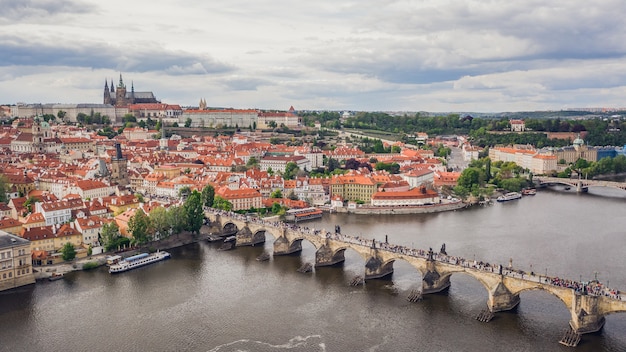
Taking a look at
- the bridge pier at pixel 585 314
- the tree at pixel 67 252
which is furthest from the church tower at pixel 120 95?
the bridge pier at pixel 585 314

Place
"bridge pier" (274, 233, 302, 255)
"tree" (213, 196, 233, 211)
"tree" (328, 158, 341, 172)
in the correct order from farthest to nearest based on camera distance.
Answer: "tree" (328, 158, 341, 172) → "tree" (213, 196, 233, 211) → "bridge pier" (274, 233, 302, 255)

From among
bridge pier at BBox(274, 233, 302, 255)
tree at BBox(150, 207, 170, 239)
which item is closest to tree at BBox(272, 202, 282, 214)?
tree at BBox(150, 207, 170, 239)

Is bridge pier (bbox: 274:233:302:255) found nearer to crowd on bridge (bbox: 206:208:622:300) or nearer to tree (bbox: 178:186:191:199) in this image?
crowd on bridge (bbox: 206:208:622:300)

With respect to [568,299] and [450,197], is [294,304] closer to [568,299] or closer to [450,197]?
[568,299]

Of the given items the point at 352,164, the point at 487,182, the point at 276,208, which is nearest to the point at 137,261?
the point at 276,208

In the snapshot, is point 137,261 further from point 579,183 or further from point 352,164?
point 579,183

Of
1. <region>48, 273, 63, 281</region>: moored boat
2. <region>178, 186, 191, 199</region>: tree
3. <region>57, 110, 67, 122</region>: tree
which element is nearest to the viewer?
<region>48, 273, 63, 281</region>: moored boat

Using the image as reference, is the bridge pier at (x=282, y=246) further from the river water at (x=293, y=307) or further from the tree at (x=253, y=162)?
the tree at (x=253, y=162)
